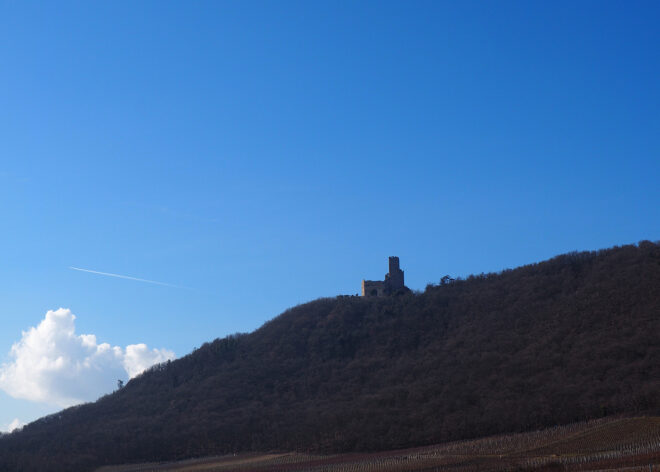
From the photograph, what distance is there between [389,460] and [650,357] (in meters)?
22.3

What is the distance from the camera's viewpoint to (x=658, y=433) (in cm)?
3578

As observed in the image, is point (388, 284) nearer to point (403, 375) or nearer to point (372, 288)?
point (372, 288)

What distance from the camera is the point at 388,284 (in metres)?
90.5

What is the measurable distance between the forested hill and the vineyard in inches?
139

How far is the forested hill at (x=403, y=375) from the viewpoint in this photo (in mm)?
49562

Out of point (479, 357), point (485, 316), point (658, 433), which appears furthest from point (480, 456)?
point (485, 316)

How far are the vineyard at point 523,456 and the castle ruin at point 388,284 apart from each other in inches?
1708

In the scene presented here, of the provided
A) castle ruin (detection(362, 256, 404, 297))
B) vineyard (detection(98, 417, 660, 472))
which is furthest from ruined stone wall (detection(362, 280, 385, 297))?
vineyard (detection(98, 417, 660, 472))

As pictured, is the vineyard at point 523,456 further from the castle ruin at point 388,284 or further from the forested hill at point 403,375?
the castle ruin at point 388,284

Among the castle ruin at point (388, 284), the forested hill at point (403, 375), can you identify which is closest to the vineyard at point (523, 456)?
the forested hill at point (403, 375)

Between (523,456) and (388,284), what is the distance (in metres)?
55.4

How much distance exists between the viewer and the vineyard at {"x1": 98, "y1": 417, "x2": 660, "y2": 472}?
31.3 metres

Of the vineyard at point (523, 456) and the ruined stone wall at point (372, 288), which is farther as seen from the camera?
the ruined stone wall at point (372, 288)

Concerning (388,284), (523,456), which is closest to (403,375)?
(388,284)
